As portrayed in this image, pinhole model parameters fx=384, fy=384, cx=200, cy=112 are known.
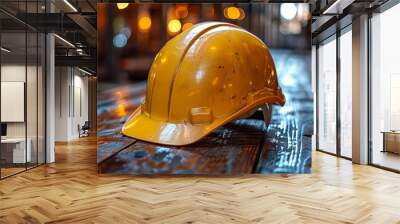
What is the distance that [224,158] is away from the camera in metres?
5.65

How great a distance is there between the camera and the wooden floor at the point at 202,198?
3.57 m

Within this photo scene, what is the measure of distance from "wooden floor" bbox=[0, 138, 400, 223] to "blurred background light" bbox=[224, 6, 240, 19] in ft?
7.81

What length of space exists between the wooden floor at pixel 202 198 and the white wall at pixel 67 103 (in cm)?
867

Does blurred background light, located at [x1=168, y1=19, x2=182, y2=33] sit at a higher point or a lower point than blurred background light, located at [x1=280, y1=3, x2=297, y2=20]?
lower

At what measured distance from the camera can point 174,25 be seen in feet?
18.5

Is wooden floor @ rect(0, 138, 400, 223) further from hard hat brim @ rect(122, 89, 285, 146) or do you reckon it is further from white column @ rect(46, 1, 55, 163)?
white column @ rect(46, 1, 55, 163)

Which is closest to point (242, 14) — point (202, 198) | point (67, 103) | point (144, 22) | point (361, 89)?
point (144, 22)

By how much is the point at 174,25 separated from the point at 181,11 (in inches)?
9.3

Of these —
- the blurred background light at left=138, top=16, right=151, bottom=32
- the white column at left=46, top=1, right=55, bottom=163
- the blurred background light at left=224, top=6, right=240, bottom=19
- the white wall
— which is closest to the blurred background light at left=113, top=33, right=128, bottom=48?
the blurred background light at left=138, top=16, right=151, bottom=32

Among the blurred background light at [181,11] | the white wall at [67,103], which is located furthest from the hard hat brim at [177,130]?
the white wall at [67,103]

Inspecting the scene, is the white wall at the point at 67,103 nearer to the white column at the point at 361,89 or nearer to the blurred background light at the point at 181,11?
the blurred background light at the point at 181,11

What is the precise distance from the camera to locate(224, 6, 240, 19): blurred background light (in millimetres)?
5641

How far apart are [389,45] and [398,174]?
7.35 feet

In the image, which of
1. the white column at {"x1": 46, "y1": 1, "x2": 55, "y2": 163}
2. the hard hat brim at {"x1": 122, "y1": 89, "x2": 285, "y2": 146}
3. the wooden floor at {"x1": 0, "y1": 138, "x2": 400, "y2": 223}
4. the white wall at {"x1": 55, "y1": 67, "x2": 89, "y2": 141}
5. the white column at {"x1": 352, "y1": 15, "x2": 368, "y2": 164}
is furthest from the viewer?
the white wall at {"x1": 55, "y1": 67, "x2": 89, "y2": 141}
